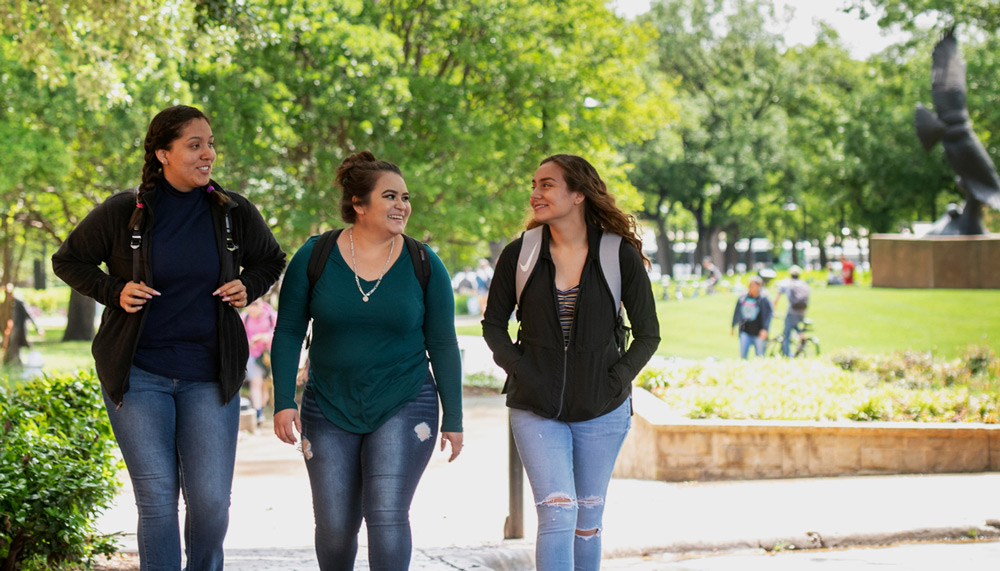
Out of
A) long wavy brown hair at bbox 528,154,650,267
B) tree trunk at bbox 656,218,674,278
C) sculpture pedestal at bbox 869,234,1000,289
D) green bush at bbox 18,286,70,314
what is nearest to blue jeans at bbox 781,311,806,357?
sculpture pedestal at bbox 869,234,1000,289

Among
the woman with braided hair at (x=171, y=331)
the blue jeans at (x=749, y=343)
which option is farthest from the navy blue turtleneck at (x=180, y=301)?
the blue jeans at (x=749, y=343)

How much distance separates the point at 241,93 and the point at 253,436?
24.7 feet

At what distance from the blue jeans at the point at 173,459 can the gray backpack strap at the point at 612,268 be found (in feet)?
4.86

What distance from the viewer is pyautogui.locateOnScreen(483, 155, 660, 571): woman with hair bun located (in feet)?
12.8

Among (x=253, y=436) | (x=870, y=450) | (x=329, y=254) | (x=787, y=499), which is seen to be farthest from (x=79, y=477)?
(x=253, y=436)

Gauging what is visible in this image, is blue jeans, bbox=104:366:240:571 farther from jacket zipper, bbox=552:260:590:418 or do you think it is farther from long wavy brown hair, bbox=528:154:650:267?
long wavy brown hair, bbox=528:154:650:267

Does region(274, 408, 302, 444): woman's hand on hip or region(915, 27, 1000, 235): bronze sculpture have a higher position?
region(915, 27, 1000, 235): bronze sculpture

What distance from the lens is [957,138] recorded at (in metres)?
24.7

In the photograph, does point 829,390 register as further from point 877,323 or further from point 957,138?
point 957,138

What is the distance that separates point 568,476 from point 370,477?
0.74 metres

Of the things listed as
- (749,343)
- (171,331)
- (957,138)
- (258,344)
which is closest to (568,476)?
(171,331)

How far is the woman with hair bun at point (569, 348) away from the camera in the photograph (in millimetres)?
3908

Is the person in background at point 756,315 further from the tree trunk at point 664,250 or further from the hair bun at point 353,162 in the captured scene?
the tree trunk at point 664,250

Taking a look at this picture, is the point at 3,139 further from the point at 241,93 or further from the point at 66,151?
the point at 241,93
